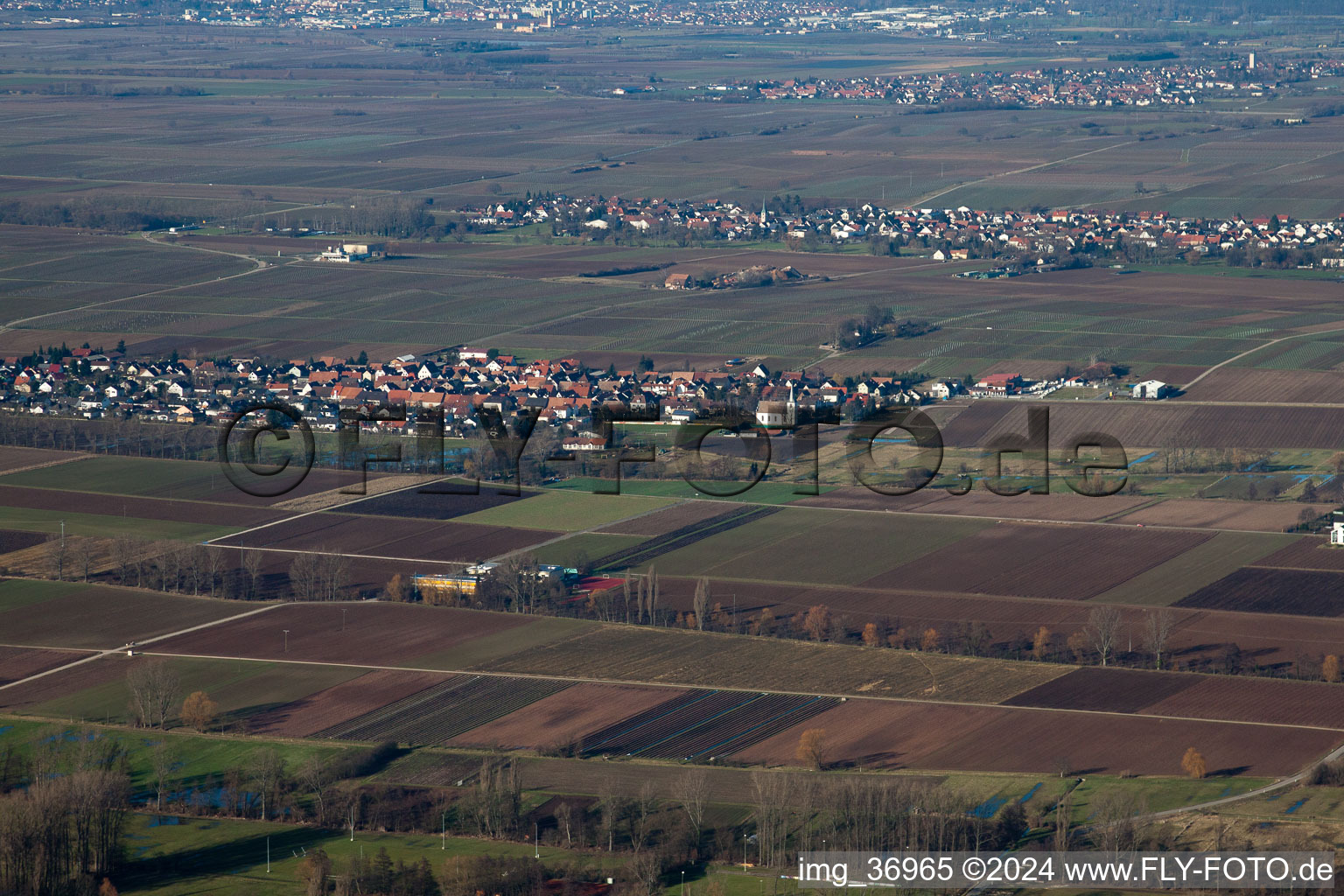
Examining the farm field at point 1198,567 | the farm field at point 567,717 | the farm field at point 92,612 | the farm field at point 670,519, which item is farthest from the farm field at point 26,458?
the farm field at point 1198,567

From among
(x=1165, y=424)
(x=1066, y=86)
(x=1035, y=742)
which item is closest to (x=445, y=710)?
(x=1035, y=742)

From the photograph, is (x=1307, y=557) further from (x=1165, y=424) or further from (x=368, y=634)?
(x=368, y=634)

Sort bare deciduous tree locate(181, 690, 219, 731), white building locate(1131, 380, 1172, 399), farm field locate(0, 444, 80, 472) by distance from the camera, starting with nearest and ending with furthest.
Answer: bare deciduous tree locate(181, 690, 219, 731) < farm field locate(0, 444, 80, 472) < white building locate(1131, 380, 1172, 399)

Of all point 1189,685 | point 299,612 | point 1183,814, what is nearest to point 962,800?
point 1183,814

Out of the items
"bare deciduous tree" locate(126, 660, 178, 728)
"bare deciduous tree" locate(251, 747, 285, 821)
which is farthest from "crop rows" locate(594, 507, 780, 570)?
"bare deciduous tree" locate(251, 747, 285, 821)

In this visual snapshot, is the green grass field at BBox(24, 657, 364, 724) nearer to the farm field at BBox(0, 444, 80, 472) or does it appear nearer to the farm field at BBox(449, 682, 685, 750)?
the farm field at BBox(449, 682, 685, 750)

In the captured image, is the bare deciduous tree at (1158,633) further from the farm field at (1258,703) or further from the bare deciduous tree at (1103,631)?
the farm field at (1258,703)
